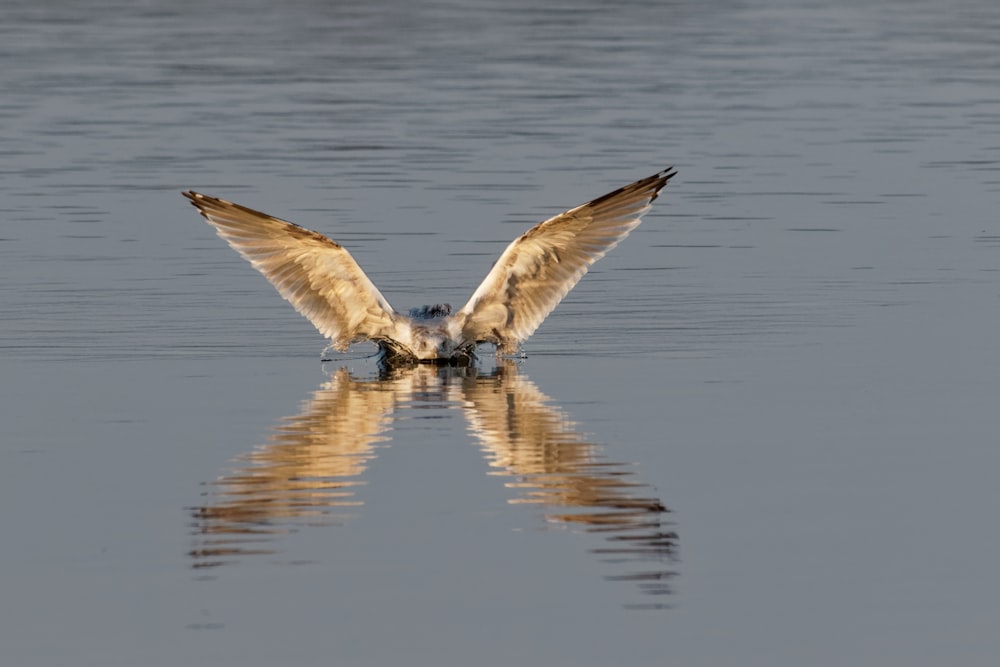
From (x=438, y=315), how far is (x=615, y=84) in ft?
52.6

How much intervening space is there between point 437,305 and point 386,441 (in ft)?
10.1

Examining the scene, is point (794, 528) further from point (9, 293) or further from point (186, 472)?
point (9, 293)

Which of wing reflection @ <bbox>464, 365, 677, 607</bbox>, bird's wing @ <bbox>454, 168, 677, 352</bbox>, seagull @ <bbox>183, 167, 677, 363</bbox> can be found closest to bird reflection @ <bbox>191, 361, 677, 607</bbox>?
wing reflection @ <bbox>464, 365, 677, 607</bbox>

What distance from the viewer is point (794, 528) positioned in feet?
29.7

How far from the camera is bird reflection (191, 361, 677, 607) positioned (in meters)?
8.87

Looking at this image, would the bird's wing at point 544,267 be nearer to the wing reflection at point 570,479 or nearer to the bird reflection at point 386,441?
the bird reflection at point 386,441

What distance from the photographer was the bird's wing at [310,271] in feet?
44.6

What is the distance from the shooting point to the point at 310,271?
45.2 feet

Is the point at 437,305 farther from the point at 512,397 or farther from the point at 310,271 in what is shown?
the point at 512,397

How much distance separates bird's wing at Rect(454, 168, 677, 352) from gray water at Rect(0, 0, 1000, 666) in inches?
11.8

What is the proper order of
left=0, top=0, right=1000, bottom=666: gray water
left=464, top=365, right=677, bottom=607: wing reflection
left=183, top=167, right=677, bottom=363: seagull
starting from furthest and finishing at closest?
left=183, top=167, right=677, bottom=363: seagull → left=464, top=365, right=677, bottom=607: wing reflection → left=0, top=0, right=1000, bottom=666: gray water

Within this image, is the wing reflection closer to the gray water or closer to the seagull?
the gray water

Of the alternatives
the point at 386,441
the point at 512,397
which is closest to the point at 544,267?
the point at 512,397

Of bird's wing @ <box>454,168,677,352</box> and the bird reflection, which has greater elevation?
bird's wing @ <box>454,168,677,352</box>
